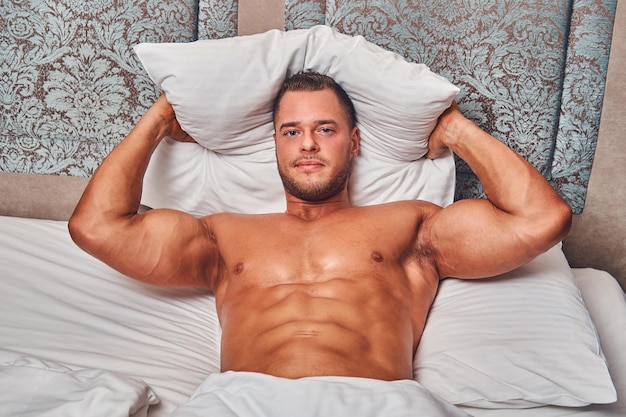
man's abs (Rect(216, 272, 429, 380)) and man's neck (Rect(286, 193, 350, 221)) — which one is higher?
man's neck (Rect(286, 193, 350, 221))

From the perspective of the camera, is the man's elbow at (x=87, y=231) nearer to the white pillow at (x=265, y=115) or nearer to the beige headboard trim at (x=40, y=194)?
the white pillow at (x=265, y=115)

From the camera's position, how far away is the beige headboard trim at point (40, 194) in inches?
78.1

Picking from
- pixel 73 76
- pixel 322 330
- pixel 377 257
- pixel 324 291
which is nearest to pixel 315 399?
pixel 322 330

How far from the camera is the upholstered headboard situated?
179cm

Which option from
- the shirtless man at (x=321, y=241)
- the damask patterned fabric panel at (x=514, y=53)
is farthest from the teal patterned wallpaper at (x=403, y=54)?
the shirtless man at (x=321, y=241)

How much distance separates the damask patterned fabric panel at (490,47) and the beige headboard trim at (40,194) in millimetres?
996

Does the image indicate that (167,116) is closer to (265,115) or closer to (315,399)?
(265,115)

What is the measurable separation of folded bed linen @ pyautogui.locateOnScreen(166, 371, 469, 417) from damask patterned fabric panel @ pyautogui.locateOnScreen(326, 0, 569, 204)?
102 centimetres

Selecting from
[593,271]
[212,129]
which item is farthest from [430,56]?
[593,271]

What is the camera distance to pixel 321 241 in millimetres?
1535

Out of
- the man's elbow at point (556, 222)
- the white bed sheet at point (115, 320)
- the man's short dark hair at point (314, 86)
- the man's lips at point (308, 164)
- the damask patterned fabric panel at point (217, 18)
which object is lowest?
the white bed sheet at point (115, 320)

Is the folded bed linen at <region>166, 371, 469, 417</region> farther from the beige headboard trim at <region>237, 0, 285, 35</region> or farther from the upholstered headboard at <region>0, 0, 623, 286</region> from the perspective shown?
the beige headboard trim at <region>237, 0, 285, 35</region>

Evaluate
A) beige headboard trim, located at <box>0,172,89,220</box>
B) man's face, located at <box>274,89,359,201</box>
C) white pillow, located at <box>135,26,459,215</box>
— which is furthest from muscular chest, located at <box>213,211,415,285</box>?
beige headboard trim, located at <box>0,172,89,220</box>

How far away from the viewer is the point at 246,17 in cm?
185
